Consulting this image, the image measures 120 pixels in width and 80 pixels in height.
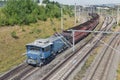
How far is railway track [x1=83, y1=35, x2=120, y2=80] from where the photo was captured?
36981 millimetres

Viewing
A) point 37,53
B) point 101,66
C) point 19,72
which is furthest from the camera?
point 101,66

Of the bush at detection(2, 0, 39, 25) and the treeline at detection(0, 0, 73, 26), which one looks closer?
the treeline at detection(0, 0, 73, 26)

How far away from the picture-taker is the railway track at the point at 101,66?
1456 inches

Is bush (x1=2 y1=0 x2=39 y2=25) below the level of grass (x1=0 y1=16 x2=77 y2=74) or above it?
above

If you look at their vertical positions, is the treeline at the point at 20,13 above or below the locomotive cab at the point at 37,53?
above

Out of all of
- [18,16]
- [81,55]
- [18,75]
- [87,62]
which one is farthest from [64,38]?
[18,16]

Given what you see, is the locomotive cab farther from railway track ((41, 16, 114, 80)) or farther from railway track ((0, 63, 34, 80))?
railway track ((41, 16, 114, 80))

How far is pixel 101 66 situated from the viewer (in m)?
42.8

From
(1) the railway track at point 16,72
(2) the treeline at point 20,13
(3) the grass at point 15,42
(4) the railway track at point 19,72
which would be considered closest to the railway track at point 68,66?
(4) the railway track at point 19,72

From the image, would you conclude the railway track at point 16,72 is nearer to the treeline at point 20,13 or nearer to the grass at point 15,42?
the grass at point 15,42

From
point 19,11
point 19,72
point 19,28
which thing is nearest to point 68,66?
point 19,72

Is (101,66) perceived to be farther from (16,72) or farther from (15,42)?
(15,42)

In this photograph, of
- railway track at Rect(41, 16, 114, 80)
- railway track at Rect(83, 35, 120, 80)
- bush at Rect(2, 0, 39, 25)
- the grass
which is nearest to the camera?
railway track at Rect(41, 16, 114, 80)

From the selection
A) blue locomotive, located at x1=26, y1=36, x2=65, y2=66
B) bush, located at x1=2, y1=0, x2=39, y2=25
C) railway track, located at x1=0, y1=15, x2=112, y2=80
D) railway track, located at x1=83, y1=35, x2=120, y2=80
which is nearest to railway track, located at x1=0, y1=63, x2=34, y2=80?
railway track, located at x1=0, y1=15, x2=112, y2=80
